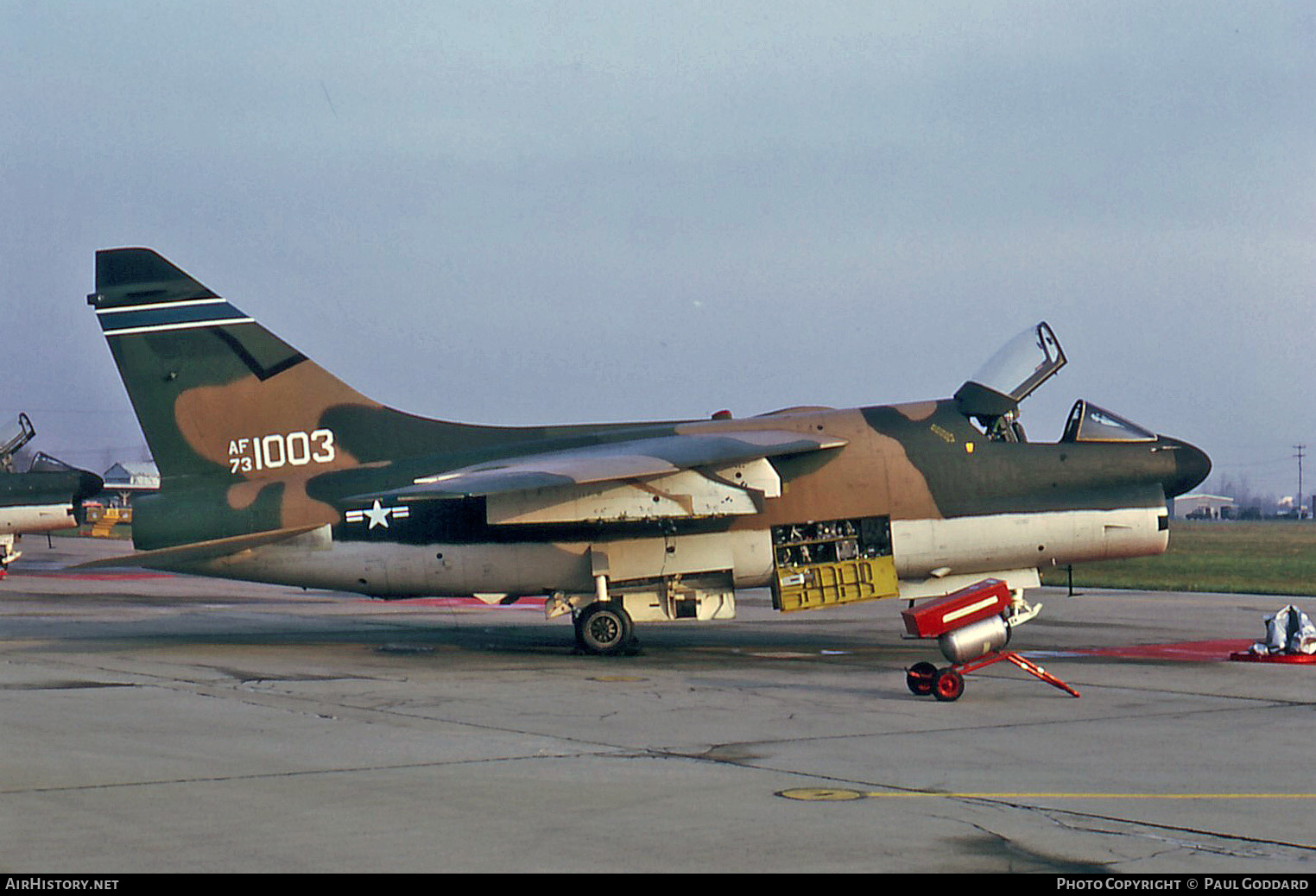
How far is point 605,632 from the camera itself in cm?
1783

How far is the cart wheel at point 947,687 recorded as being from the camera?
43.7ft

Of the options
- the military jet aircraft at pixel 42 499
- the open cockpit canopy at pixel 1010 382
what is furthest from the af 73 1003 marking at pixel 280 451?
the military jet aircraft at pixel 42 499

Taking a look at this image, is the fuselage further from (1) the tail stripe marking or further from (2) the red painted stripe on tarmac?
(1) the tail stripe marking

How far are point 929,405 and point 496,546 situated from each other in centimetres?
601

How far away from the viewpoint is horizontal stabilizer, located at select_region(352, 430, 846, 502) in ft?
51.4

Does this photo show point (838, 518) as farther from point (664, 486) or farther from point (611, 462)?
point (611, 462)

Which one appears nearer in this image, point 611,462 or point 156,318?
point 611,462

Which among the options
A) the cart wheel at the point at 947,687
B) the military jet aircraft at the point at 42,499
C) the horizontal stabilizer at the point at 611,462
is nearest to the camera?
the cart wheel at the point at 947,687

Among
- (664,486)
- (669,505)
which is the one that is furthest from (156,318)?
(669,505)

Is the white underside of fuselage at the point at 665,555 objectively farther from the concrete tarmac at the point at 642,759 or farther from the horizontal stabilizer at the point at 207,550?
the concrete tarmac at the point at 642,759

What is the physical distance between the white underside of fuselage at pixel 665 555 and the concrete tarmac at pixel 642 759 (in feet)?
3.46

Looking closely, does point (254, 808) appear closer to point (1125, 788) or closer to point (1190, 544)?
point (1125, 788)

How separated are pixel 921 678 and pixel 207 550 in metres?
9.17

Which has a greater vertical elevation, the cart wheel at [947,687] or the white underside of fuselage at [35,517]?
the white underside of fuselage at [35,517]
